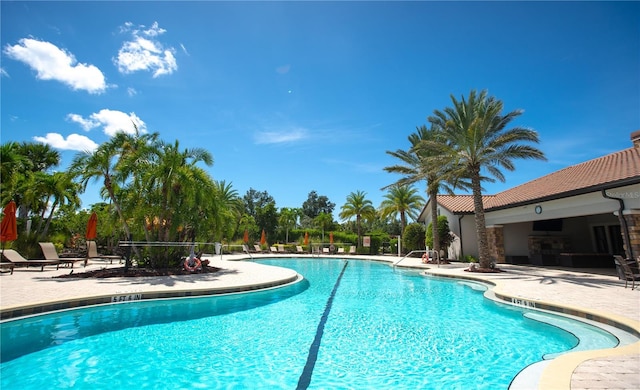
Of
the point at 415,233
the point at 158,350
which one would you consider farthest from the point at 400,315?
the point at 415,233

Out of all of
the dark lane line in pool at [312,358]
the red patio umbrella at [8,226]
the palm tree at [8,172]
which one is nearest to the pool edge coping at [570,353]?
the dark lane line in pool at [312,358]

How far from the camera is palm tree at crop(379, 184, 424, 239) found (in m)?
32.1

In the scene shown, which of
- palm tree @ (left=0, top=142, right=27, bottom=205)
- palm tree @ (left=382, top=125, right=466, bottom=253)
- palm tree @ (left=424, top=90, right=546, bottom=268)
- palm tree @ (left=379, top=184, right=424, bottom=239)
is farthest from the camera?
palm tree @ (left=379, top=184, right=424, bottom=239)

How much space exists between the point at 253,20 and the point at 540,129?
46.3ft

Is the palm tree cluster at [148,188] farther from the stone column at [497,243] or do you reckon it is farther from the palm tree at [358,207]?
the palm tree at [358,207]

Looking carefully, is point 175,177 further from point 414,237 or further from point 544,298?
point 414,237

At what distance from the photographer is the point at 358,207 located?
3722 cm

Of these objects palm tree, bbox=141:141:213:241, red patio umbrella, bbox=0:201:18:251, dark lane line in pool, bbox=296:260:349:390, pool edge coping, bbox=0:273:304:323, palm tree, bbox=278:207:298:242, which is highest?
palm tree, bbox=278:207:298:242

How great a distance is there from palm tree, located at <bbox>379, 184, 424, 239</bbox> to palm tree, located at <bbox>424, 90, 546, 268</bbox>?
15628 millimetres

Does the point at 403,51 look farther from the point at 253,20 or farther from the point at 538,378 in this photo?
the point at 538,378

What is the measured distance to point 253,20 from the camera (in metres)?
11.1

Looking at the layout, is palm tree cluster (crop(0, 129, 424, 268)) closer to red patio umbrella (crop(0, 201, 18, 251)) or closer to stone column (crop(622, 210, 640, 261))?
red patio umbrella (crop(0, 201, 18, 251))

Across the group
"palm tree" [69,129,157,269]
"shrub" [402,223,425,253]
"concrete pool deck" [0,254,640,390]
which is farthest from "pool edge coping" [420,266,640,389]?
"shrub" [402,223,425,253]

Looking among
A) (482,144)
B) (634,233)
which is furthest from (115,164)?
(634,233)
